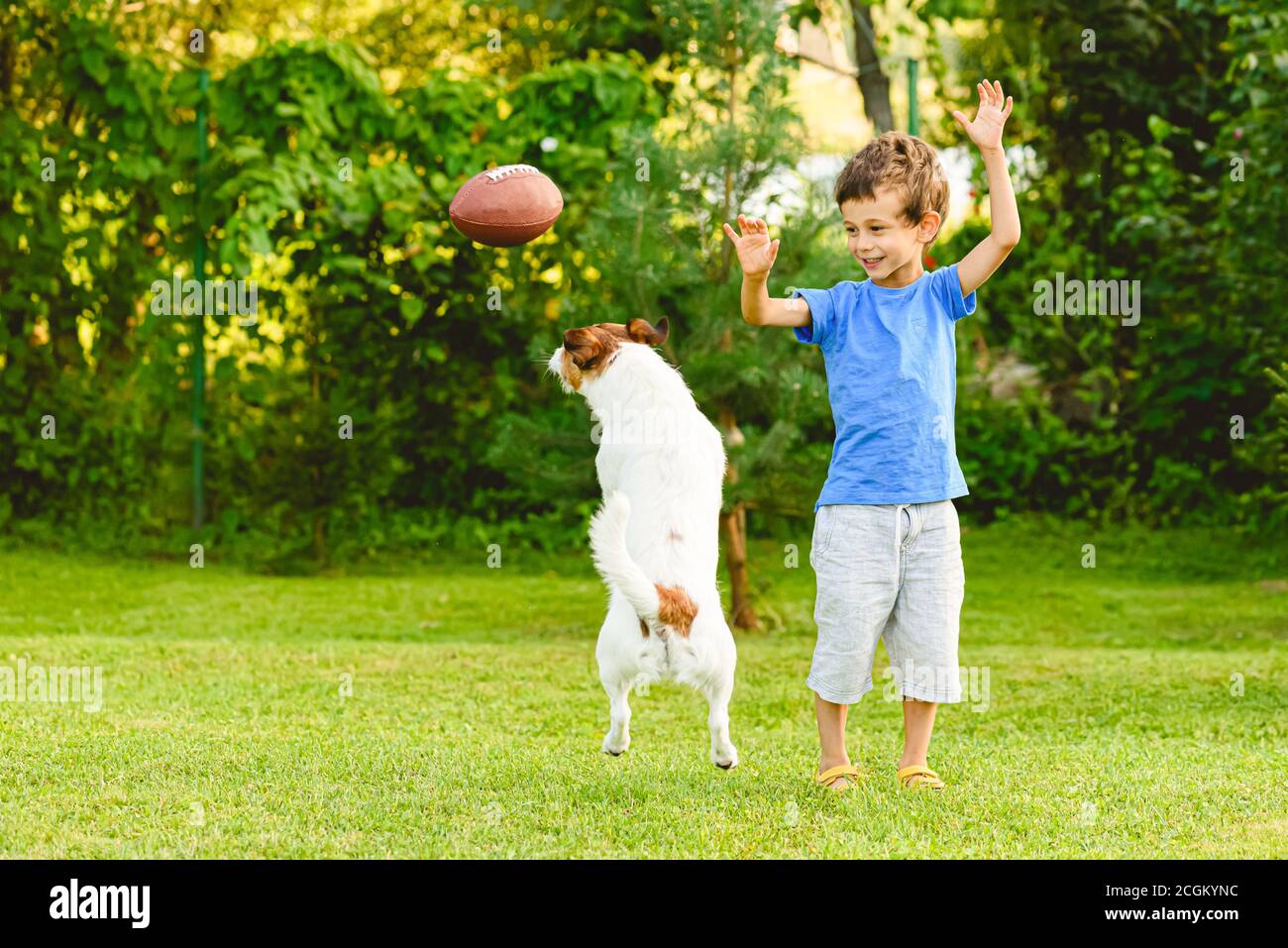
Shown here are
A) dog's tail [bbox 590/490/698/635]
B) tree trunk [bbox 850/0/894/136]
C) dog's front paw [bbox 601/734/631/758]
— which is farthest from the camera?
tree trunk [bbox 850/0/894/136]

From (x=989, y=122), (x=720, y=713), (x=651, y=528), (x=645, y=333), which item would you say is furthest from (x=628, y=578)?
(x=989, y=122)

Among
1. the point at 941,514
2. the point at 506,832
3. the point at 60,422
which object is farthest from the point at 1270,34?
the point at 60,422

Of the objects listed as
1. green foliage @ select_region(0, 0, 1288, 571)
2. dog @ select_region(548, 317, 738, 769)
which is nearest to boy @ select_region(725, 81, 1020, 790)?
dog @ select_region(548, 317, 738, 769)

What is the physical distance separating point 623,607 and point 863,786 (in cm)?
86

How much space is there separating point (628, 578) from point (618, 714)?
21.9 inches

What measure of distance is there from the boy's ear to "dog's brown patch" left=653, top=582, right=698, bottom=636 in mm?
1212

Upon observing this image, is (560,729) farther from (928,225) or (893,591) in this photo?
(928,225)

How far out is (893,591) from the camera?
422 centimetres

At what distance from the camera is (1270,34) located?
8.14 meters

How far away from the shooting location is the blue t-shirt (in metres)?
4.13

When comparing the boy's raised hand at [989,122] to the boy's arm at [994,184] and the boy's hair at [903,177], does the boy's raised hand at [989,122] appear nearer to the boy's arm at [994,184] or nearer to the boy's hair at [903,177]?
the boy's arm at [994,184]

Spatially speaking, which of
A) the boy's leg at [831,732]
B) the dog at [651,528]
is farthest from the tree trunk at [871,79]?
the boy's leg at [831,732]

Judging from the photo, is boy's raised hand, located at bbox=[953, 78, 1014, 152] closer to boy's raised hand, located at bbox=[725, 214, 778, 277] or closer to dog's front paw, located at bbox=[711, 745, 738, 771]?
boy's raised hand, located at bbox=[725, 214, 778, 277]

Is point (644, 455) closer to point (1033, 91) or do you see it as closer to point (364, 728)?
point (364, 728)
